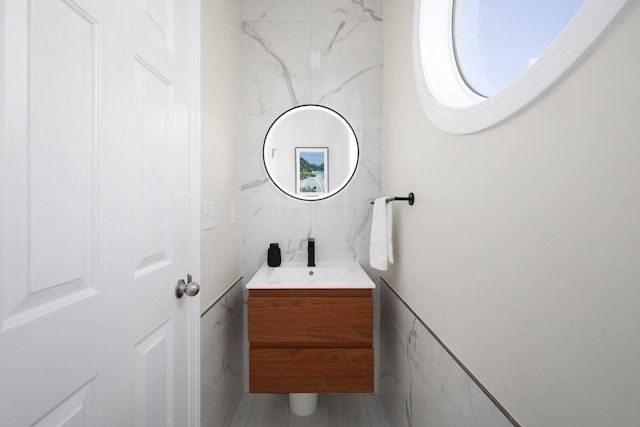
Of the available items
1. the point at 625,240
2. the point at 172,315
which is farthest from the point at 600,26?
the point at 172,315

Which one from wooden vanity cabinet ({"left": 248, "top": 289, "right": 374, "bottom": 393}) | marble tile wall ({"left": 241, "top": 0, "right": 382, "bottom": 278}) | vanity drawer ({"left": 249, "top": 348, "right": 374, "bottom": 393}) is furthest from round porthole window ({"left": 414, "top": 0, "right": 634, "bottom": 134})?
vanity drawer ({"left": 249, "top": 348, "right": 374, "bottom": 393})

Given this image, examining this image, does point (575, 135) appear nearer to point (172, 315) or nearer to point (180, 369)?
point (172, 315)

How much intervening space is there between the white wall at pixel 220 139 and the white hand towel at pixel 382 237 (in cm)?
80

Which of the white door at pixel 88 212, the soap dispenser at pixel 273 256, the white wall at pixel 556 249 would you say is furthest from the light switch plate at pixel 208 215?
the white wall at pixel 556 249

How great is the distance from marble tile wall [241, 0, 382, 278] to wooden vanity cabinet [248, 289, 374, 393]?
51cm

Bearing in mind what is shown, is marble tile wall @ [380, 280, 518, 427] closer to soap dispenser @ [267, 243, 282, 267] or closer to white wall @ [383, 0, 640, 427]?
white wall @ [383, 0, 640, 427]

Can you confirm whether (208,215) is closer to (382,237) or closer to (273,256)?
(273,256)

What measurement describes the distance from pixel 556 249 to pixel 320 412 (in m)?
1.65

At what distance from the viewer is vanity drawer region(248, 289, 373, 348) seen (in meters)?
1.34

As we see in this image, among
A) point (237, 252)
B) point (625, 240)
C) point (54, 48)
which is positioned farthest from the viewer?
point (237, 252)

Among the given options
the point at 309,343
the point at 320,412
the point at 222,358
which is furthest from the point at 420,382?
the point at 222,358

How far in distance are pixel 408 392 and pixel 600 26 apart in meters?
1.41

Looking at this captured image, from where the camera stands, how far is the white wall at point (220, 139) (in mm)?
1235

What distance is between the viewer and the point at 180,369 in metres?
1.02
